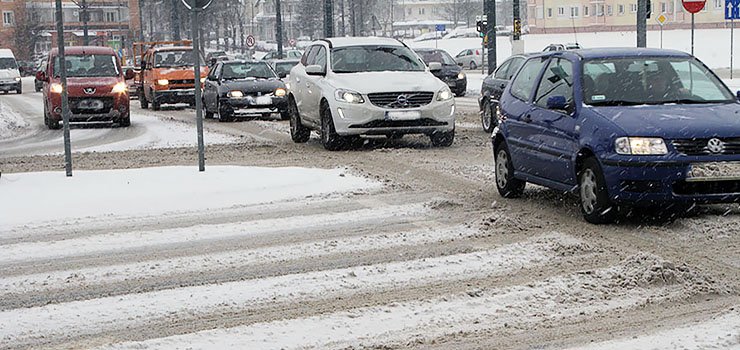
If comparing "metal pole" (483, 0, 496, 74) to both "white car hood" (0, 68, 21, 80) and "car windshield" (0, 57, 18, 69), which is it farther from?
"car windshield" (0, 57, 18, 69)

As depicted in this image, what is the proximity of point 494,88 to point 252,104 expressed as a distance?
778 cm

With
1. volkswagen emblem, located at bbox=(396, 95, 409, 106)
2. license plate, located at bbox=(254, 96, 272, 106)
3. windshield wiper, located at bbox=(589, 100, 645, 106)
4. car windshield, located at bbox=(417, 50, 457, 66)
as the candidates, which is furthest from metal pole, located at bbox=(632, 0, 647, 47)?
windshield wiper, located at bbox=(589, 100, 645, 106)

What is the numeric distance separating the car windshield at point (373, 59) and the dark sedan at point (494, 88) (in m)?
1.79

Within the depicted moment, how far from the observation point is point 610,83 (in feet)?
31.6

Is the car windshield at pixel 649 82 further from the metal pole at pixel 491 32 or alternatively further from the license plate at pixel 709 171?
the metal pole at pixel 491 32

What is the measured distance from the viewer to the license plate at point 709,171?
27.9 ft

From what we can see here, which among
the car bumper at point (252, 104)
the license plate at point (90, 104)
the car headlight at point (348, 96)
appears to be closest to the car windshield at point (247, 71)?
the car bumper at point (252, 104)

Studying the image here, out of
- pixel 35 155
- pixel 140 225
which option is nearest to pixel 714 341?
pixel 140 225

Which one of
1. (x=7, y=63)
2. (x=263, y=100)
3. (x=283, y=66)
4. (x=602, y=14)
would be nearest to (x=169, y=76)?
(x=283, y=66)

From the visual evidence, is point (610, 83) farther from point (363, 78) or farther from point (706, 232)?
point (363, 78)

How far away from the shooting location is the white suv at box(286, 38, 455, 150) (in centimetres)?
1596

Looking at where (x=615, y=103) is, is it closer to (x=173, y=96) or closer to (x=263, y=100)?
(x=263, y=100)

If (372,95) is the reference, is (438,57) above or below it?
below

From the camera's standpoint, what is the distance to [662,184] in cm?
852
